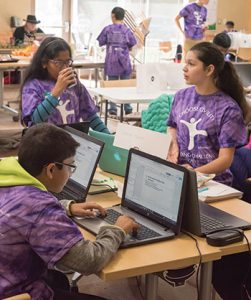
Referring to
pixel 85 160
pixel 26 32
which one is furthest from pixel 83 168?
pixel 26 32

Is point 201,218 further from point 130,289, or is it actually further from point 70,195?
point 130,289

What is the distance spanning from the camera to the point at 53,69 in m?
3.04

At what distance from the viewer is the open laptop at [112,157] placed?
2557mm

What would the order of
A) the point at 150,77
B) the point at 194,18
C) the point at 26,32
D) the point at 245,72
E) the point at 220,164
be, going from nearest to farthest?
the point at 220,164 → the point at 150,77 → the point at 245,72 → the point at 26,32 → the point at 194,18

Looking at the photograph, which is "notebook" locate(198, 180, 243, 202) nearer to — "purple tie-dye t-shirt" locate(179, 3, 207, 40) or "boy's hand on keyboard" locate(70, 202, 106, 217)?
"boy's hand on keyboard" locate(70, 202, 106, 217)

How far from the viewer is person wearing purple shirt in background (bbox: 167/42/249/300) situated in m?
2.74

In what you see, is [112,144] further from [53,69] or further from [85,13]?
[85,13]

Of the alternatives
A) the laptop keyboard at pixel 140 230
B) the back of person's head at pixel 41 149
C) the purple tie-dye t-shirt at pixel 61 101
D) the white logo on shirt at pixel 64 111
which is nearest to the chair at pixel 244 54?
the purple tie-dye t-shirt at pixel 61 101

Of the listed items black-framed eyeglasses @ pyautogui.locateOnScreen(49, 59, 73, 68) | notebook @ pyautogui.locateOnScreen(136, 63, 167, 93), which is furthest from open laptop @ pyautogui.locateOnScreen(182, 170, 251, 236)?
notebook @ pyautogui.locateOnScreen(136, 63, 167, 93)

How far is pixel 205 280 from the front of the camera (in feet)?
6.25

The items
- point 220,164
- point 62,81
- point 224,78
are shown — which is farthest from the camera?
point 62,81

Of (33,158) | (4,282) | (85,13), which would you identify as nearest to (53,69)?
(33,158)

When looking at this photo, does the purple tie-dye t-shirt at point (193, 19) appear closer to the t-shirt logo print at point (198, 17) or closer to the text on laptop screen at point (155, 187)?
the t-shirt logo print at point (198, 17)

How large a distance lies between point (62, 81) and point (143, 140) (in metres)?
0.82
